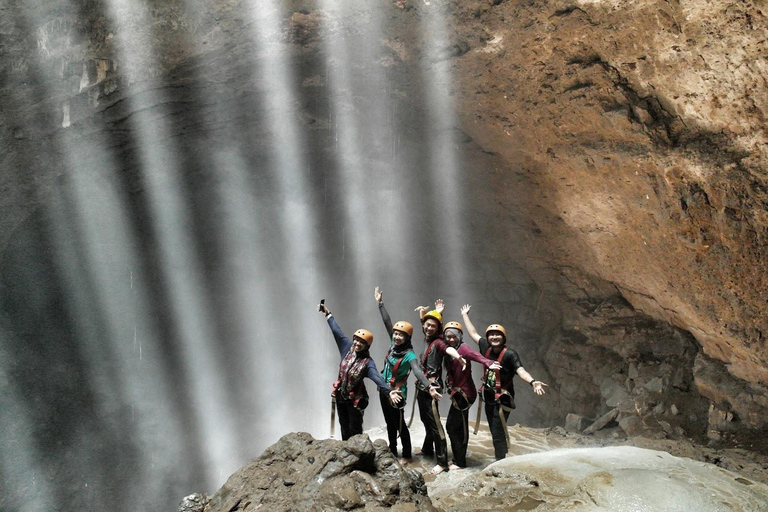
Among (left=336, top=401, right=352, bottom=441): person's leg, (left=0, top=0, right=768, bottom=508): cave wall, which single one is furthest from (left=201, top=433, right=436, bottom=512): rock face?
(left=0, top=0, right=768, bottom=508): cave wall

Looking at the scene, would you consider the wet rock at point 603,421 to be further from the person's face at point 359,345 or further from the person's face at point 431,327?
the person's face at point 359,345

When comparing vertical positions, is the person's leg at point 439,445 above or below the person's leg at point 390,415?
below

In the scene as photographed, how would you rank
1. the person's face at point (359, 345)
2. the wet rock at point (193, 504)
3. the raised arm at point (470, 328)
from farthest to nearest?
the raised arm at point (470, 328)
the person's face at point (359, 345)
the wet rock at point (193, 504)

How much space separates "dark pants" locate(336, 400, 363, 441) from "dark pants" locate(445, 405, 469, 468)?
0.82 m

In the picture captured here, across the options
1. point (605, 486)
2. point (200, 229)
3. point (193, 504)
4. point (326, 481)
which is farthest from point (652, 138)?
point (200, 229)

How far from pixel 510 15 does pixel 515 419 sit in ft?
21.3

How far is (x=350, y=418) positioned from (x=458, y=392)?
3.34 ft

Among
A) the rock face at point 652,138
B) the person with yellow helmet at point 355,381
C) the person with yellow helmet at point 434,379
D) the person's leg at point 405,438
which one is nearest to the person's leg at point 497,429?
the person with yellow helmet at point 434,379

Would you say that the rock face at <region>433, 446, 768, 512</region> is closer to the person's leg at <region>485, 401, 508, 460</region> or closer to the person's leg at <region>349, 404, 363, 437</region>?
the person's leg at <region>485, 401, 508, 460</region>

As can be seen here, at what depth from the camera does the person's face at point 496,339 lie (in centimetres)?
475

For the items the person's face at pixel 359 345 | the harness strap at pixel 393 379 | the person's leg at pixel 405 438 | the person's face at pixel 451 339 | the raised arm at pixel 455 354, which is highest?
the person's face at pixel 359 345

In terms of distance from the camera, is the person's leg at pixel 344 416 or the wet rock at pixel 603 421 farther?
the wet rock at pixel 603 421

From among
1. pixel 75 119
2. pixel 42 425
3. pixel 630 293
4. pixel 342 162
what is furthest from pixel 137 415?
pixel 630 293

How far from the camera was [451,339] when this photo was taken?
483cm
